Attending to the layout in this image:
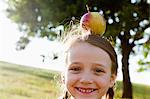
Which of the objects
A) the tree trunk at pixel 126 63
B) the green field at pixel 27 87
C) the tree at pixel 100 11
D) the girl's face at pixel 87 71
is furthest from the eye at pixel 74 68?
the tree trunk at pixel 126 63

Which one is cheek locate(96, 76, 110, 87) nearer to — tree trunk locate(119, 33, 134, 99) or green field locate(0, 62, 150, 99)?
green field locate(0, 62, 150, 99)

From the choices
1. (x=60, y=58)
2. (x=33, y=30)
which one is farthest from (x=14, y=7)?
(x=60, y=58)

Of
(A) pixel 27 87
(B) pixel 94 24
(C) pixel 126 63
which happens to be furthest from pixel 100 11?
(B) pixel 94 24

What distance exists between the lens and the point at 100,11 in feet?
58.3

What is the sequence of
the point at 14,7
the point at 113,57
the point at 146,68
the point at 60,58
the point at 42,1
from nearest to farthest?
the point at 113,57 → the point at 60,58 → the point at 146,68 → the point at 42,1 → the point at 14,7

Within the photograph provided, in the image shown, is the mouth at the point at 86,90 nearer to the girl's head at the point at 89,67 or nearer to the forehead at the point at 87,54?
the girl's head at the point at 89,67

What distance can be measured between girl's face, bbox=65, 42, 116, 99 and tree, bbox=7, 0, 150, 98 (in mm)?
12686

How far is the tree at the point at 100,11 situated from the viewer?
16.5 metres

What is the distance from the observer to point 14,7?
737 inches

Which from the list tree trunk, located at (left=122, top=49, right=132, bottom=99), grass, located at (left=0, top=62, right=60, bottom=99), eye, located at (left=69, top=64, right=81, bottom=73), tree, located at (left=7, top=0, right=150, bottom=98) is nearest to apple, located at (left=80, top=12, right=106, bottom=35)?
eye, located at (left=69, top=64, right=81, bottom=73)

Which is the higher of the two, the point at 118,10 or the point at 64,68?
the point at 118,10

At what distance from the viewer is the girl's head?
289 cm

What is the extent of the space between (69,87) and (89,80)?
0.52ft

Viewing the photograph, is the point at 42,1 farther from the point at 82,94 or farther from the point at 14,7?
the point at 82,94
